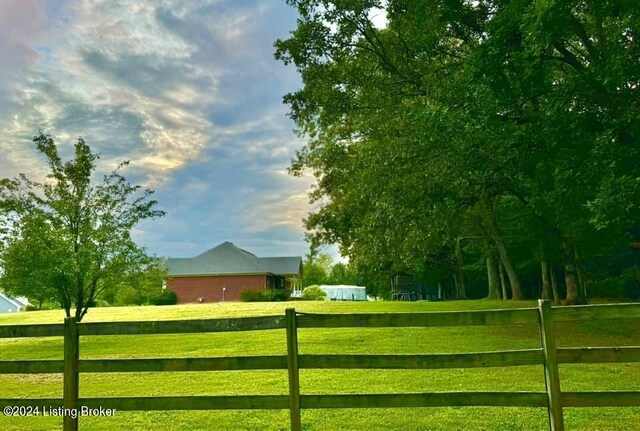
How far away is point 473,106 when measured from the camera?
13070mm

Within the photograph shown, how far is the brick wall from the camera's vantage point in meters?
59.6

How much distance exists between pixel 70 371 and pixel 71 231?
52.5ft

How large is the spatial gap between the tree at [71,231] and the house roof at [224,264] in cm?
3877

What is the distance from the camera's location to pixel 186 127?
26781 millimetres

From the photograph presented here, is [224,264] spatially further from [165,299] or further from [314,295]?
[314,295]

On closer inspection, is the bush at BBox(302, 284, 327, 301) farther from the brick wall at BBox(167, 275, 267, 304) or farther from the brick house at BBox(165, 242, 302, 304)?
the brick wall at BBox(167, 275, 267, 304)

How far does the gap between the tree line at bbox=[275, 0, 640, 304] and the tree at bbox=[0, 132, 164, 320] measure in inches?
352

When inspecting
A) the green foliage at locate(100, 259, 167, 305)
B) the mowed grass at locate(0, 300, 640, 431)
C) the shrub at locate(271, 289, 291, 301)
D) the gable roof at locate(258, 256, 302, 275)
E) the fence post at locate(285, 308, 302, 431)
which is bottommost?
the mowed grass at locate(0, 300, 640, 431)

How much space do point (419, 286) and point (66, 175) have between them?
46.1m

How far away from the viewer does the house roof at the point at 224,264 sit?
197 feet

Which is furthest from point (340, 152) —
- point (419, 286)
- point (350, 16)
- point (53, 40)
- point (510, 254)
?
point (419, 286)

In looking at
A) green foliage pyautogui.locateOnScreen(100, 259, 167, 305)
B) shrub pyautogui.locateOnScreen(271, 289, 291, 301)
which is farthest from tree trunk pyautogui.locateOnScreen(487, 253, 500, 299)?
green foliage pyautogui.locateOnScreen(100, 259, 167, 305)

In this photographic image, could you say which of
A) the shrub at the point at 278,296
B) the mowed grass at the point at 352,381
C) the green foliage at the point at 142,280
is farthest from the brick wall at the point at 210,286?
the mowed grass at the point at 352,381

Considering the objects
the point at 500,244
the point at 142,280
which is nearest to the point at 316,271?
the point at 500,244
